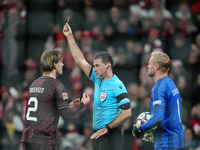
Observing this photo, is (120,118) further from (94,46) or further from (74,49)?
(94,46)

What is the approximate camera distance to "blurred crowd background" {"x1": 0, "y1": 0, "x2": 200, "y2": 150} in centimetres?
642

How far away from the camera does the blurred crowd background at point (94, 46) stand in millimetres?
6418

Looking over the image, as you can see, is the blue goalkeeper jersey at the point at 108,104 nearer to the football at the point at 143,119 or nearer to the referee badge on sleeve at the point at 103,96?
the referee badge on sleeve at the point at 103,96

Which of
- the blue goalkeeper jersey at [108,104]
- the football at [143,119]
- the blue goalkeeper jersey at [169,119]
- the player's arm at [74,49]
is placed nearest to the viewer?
the blue goalkeeper jersey at [169,119]

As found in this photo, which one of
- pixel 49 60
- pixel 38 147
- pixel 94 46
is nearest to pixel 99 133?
pixel 38 147

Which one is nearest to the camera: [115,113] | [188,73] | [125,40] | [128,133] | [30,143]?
[30,143]

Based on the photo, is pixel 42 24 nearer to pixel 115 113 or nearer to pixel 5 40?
A: pixel 5 40

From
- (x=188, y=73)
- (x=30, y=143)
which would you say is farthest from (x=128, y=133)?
(x=30, y=143)

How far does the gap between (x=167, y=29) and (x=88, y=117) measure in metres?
2.14

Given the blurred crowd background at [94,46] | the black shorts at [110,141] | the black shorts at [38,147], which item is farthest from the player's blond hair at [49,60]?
the blurred crowd background at [94,46]

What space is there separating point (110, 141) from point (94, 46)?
137 inches

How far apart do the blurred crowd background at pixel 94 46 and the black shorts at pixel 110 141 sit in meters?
2.26

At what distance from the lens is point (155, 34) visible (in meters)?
7.06

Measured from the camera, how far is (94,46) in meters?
7.10
